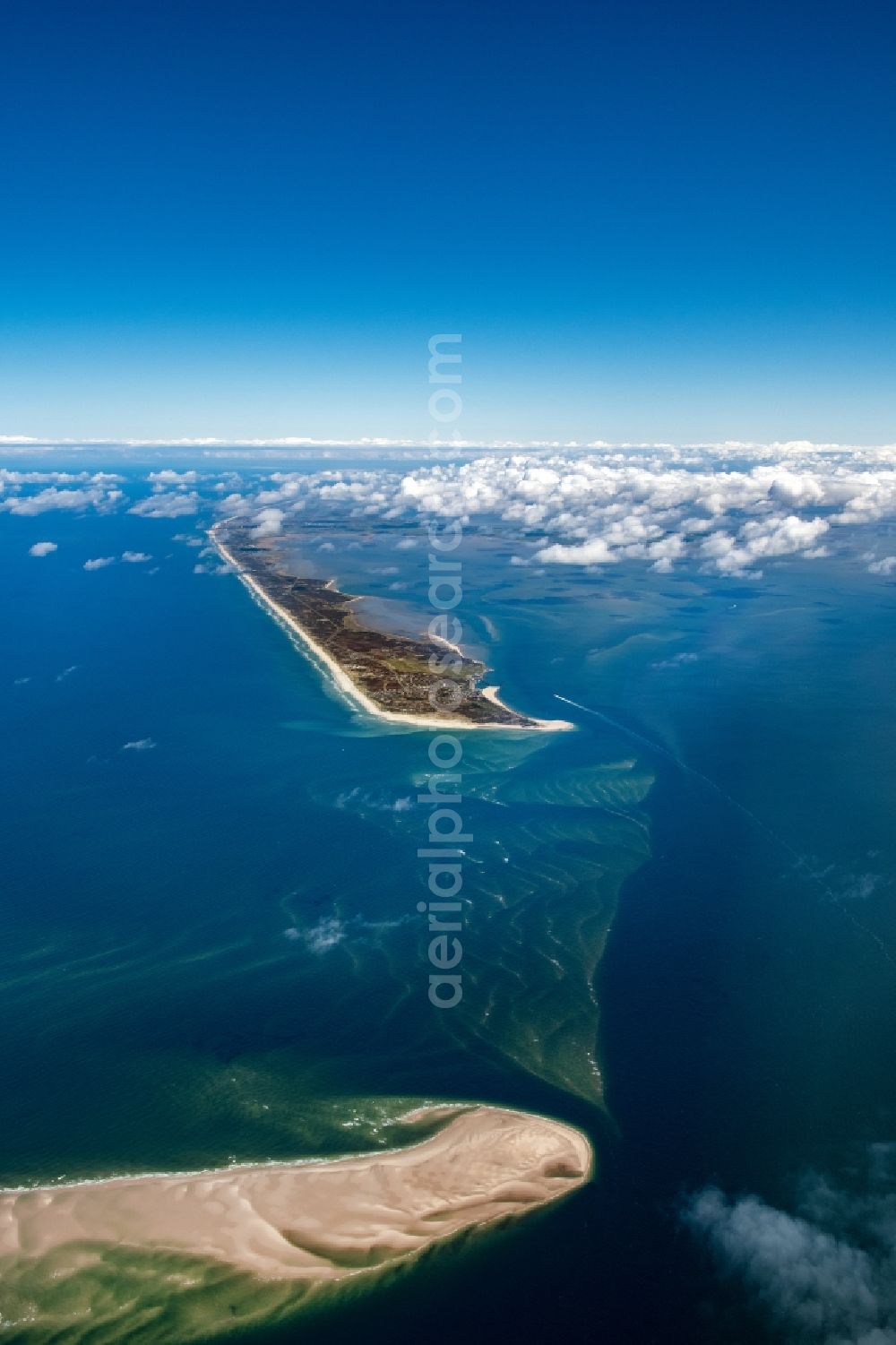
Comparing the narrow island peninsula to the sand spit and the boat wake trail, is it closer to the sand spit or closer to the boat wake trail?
the boat wake trail

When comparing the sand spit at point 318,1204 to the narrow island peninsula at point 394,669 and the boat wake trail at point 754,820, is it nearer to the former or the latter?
the boat wake trail at point 754,820

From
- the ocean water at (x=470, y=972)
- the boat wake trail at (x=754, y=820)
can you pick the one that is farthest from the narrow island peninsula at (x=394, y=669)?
the boat wake trail at (x=754, y=820)

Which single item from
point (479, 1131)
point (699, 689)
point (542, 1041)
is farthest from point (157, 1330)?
point (699, 689)

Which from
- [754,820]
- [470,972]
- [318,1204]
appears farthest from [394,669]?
[318,1204]

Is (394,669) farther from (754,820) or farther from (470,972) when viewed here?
(470,972)

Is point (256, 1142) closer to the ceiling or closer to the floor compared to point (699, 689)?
closer to the floor

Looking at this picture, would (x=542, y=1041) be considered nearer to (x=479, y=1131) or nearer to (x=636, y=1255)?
(x=479, y=1131)
